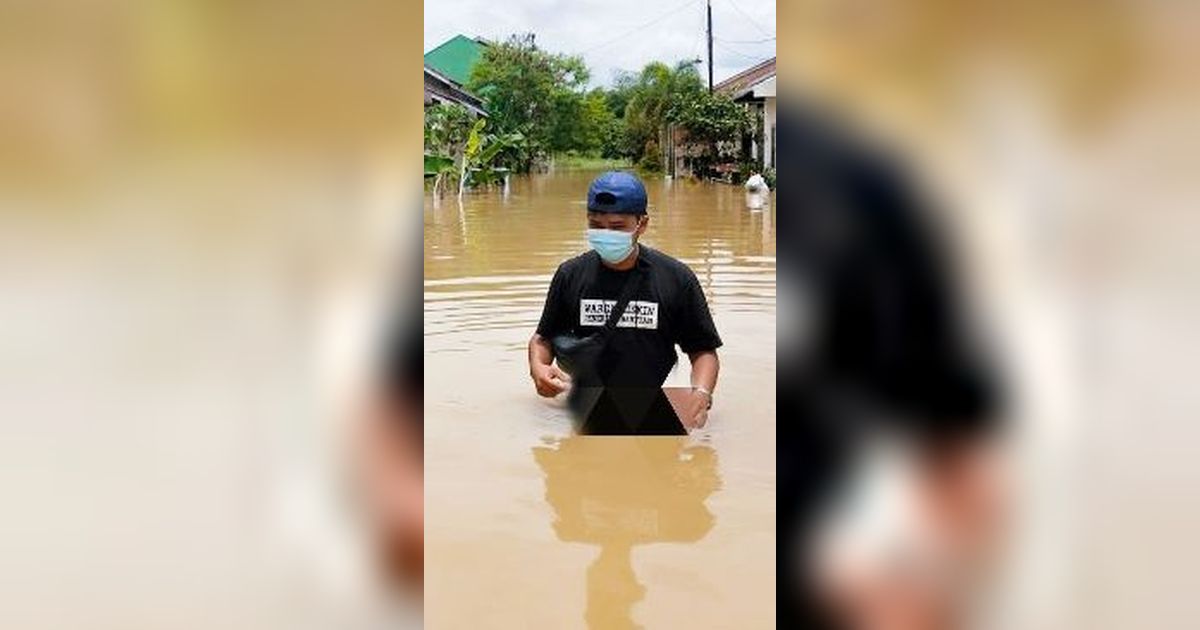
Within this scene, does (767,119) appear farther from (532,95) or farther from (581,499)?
(581,499)

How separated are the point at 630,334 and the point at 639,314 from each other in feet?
0.27

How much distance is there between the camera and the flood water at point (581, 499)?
239cm

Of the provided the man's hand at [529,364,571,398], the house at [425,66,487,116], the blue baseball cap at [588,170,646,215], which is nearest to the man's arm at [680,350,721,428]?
the man's hand at [529,364,571,398]

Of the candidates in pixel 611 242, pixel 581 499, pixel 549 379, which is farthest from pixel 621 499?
pixel 611 242

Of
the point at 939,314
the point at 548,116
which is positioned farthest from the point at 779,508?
the point at 548,116

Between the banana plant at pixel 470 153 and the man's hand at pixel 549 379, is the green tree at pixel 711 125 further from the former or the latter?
the man's hand at pixel 549 379

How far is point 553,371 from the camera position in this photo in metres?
3.93

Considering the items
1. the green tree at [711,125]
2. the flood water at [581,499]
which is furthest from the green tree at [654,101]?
the flood water at [581,499]

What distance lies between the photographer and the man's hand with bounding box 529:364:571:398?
3.87m

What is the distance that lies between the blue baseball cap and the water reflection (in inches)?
30.7

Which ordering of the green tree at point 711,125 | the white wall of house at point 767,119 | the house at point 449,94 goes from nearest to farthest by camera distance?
the white wall of house at point 767,119 < the house at point 449,94 < the green tree at point 711,125

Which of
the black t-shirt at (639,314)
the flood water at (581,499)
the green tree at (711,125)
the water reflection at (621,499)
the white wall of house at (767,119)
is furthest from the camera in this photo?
the green tree at (711,125)

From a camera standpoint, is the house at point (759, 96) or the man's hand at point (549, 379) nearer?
the man's hand at point (549, 379)

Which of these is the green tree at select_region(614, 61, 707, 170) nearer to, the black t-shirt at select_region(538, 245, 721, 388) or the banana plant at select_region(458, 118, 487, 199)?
the banana plant at select_region(458, 118, 487, 199)
